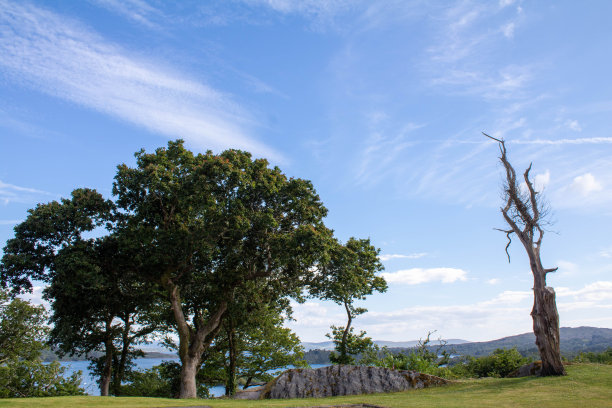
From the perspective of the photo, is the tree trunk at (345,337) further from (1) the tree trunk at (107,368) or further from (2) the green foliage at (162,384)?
(1) the tree trunk at (107,368)

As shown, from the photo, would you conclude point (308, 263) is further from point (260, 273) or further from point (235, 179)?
point (235, 179)

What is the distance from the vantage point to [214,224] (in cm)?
2048

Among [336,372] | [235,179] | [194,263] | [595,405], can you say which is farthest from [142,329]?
[595,405]

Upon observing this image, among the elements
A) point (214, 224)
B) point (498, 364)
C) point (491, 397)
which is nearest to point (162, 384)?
point (214, 224)

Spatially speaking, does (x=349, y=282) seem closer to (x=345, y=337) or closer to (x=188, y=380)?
(x=345, y=337)

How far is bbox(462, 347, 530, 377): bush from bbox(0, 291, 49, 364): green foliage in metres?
29.7

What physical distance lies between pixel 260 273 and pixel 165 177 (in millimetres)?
7377

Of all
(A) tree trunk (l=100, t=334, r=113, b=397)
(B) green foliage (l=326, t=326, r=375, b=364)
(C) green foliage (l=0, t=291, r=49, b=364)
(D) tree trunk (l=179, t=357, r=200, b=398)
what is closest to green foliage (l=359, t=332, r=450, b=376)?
(B) green foliage (l=326, t=326, r=375, b=364)

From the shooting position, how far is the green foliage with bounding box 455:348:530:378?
2330cm

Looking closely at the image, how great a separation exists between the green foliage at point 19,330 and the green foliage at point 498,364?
2970cm

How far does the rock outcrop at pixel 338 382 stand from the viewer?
15.7 m

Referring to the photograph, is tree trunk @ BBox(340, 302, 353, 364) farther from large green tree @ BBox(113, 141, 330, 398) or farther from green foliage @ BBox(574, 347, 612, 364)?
green foliage @ BBox(574, 347, 612, 364)

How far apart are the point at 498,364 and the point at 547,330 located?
31.0ft

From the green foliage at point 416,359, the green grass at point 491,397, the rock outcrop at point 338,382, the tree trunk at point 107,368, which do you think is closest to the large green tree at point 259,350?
the tree trunk at point 107,368
